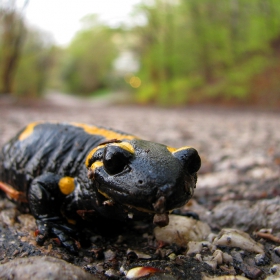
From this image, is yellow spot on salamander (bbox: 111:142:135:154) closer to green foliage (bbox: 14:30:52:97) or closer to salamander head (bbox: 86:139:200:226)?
salamander head (bbox: 86:139:200:226)

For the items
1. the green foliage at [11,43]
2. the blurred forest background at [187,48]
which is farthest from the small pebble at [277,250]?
the green foliage at [11,43]

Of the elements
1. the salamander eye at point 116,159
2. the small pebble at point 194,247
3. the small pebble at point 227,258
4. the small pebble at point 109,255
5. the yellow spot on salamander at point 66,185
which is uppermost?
the salamander eye at point 116,159

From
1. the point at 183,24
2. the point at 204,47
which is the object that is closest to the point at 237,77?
the point at 204,47

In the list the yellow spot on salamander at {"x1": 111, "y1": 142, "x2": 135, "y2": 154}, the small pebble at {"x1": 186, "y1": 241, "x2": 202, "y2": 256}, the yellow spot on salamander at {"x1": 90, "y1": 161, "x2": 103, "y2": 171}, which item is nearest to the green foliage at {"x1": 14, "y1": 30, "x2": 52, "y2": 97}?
the yellow spot on salamander at {"x1": 90, "y1": 161, "x2": 103, "y2": 171}

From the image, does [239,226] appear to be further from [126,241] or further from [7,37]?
[7,37]

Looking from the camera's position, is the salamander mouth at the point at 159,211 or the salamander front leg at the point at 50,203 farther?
the salamander front leg at the point at 50,203

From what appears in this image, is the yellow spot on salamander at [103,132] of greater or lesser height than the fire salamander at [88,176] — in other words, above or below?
above

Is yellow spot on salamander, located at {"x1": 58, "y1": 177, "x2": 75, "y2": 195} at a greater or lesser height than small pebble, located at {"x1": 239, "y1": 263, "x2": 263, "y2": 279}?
greater

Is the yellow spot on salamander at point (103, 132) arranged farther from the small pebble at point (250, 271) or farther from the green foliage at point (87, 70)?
the green foliage at point (87, 70)
